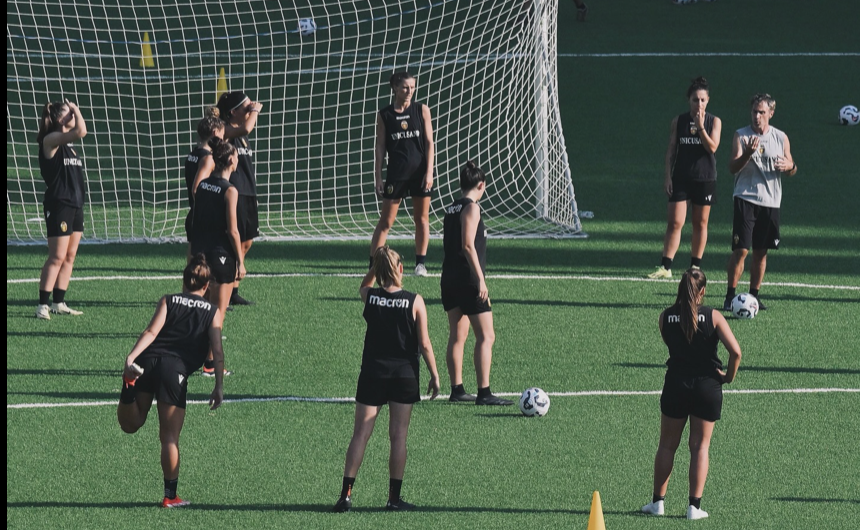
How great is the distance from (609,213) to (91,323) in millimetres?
7964

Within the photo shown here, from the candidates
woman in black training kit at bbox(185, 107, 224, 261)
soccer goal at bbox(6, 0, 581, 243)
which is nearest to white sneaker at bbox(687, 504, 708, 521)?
woman in black training kit at bbox(185, 107, 224, 261)

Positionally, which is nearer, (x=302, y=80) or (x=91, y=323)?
(x=91, y=323)

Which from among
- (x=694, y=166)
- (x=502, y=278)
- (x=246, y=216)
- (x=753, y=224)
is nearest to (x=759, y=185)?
(x=753, y=224)

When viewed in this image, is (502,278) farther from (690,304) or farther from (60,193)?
(690,304)

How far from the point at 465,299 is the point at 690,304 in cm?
234

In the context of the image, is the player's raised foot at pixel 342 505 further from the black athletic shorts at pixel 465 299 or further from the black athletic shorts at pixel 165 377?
the black athletic shorts at pixel 465 299

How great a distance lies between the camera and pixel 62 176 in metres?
12.4

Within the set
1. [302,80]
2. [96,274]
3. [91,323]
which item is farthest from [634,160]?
[91,323]

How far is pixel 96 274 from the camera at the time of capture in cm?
1473

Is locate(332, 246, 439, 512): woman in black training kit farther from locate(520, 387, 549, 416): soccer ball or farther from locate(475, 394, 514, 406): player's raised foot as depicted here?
locate(475, 394, 514, 406): player's raised foot

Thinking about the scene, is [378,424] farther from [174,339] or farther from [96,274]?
[96,274]

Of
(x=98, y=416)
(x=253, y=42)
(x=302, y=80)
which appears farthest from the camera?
(x=253, y=42)

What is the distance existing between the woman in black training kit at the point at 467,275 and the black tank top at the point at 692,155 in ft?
15.0

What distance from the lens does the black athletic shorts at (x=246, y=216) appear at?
1203 cm
